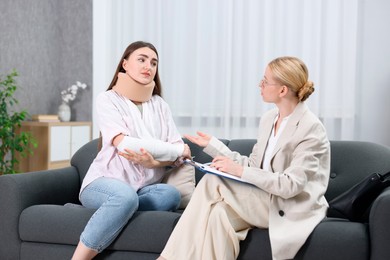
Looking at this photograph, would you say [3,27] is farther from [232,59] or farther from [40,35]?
[232,59]

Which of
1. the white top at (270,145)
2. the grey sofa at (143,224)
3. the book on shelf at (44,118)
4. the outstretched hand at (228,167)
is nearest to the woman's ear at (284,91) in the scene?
the white top at (270,145)

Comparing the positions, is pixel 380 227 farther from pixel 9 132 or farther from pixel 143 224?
pixel 9 132

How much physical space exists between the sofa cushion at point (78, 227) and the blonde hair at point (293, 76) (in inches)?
29.0

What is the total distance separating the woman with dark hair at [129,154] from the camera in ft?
8.23

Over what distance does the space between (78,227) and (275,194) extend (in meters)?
0.91

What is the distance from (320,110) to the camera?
4.87 m

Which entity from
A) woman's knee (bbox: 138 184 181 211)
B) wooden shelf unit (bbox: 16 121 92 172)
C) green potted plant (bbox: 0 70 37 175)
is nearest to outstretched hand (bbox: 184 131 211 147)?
woman's knee (bbox: 138 184 181 211)

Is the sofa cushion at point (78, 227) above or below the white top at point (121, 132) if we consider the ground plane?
below

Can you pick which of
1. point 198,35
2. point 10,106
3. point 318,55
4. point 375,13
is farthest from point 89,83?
point 375,13

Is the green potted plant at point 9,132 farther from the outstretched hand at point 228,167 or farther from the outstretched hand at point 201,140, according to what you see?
the outstretched hand at point 228,167

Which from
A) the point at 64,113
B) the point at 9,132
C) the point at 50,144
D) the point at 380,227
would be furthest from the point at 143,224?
the point at 64,113

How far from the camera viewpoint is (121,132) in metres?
2.74

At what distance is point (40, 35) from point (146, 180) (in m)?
3.24

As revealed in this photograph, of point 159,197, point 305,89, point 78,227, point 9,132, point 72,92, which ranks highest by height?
point 305,89
